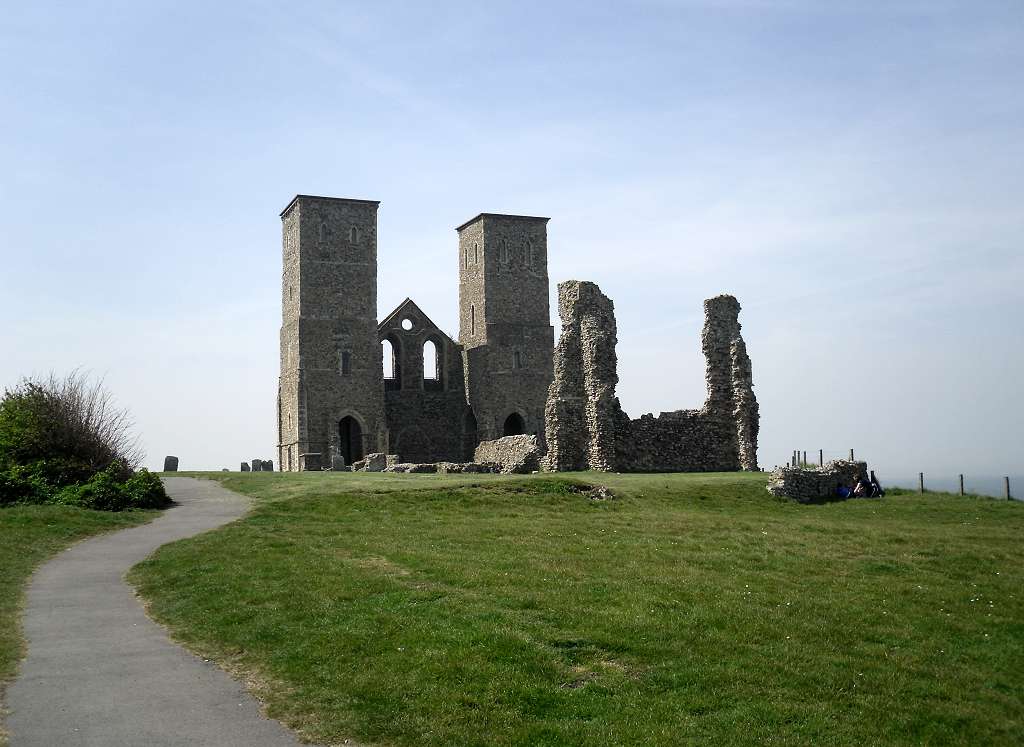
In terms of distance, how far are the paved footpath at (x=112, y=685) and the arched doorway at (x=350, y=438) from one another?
4489cm

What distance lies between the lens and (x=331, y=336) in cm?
6019

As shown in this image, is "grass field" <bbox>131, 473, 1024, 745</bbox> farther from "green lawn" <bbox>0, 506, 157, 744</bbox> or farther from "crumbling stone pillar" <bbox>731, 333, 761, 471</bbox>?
"crumbling stone pillar" <bbox>731, 333, 761, 471</bbox>

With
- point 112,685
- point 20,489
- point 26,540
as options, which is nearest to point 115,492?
point 20,489

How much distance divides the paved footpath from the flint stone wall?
948 inches

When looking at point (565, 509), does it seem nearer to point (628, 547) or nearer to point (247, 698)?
point (628, 547)

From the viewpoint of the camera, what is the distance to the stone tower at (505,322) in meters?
64.4

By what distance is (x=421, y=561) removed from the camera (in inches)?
655

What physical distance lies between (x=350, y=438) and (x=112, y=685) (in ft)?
170

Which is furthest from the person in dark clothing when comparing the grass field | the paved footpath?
the paved footpath

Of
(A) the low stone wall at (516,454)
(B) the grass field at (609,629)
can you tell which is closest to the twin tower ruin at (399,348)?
(A) the low stone wall at (516,454)

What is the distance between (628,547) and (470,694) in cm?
907

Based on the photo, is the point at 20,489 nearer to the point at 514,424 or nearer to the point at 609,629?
the point at 609,629

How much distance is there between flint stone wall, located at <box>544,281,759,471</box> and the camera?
38.9 meters

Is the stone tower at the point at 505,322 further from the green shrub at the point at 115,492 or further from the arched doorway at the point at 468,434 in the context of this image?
the green shrub at the point at 115,492
